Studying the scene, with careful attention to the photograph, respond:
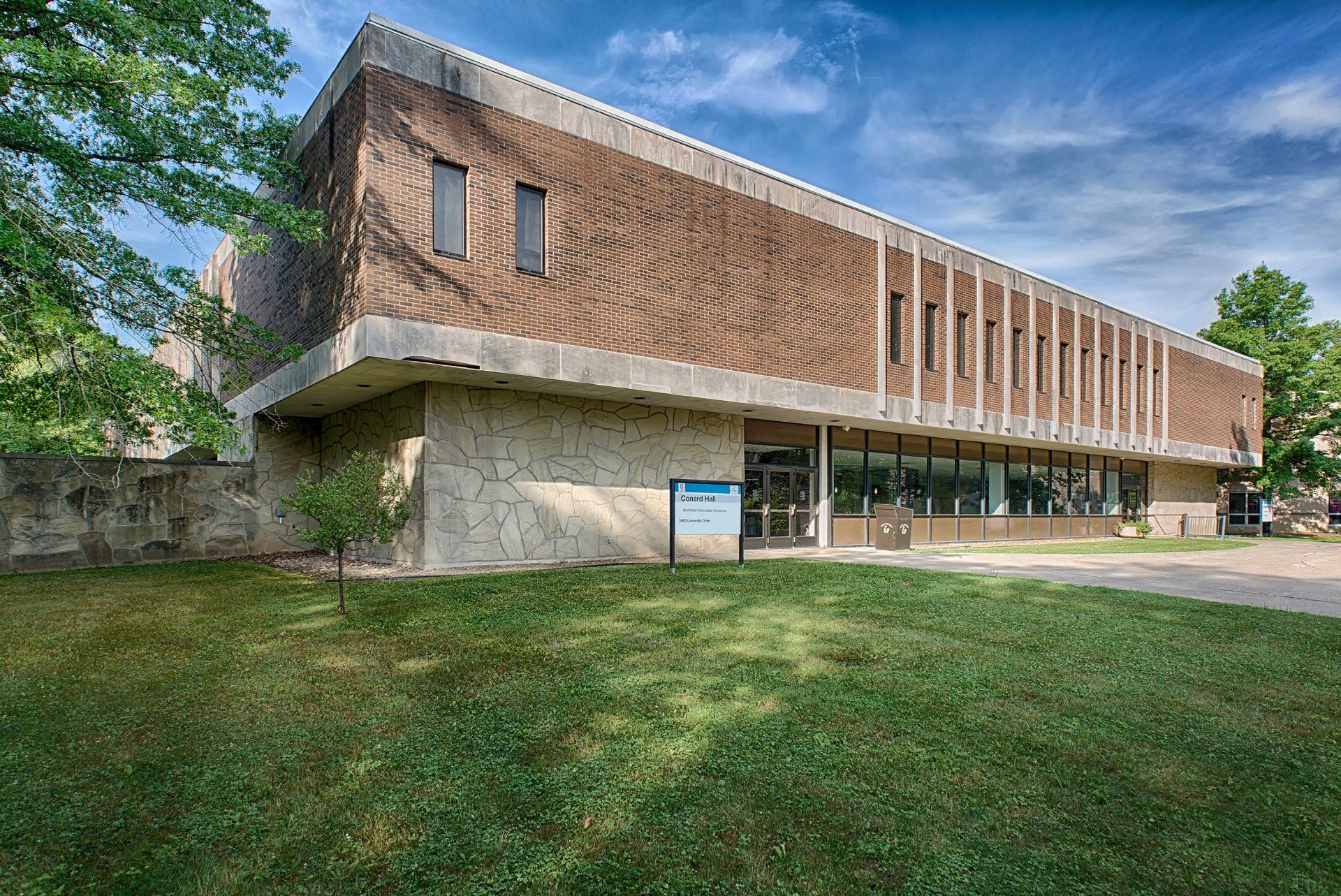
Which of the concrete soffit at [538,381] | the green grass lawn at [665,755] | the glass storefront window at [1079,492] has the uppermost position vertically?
the concrete soffit at [538,381]

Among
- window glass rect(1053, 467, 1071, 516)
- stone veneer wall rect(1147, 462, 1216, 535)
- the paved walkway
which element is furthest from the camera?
stone veneer wall rect(1147, 462, 1216, 535)

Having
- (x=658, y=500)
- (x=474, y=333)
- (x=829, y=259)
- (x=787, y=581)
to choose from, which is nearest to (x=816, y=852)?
(x=787, y=581)

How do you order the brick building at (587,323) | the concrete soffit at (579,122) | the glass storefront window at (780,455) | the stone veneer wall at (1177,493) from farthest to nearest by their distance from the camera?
the stone veneer wall at (1177,493), the glass storefront window at (780,455), the brick building at (587,323), the concrete soffit at (579,122)

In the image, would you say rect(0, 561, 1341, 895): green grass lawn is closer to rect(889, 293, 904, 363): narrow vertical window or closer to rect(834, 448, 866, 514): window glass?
rect(889, 293, 904, 363): narrow vertical window

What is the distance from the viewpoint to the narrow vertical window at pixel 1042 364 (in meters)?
24.8

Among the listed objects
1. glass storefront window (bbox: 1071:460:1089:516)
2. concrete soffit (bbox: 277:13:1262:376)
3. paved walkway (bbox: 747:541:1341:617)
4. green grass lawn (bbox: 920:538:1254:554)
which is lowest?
green grass lawn (bbox: 920:538:1254:554)

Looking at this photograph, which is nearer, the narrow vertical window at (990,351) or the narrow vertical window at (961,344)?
the narrow vertical window at (961,344)

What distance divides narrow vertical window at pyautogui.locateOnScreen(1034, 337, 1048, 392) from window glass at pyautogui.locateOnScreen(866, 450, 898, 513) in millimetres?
6935

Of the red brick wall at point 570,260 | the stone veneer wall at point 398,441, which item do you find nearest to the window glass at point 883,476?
the red brick wall at point 570,260

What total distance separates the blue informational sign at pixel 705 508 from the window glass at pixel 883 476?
10.0 meters

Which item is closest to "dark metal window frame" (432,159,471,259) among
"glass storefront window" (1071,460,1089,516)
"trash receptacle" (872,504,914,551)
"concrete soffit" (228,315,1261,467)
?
"concrete soffit" (228,315,1261,467)

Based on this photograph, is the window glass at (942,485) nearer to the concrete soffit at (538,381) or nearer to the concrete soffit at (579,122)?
the concrete soffit at (538,381)

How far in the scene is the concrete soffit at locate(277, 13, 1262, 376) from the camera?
11.7 metres

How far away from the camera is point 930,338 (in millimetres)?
20984
